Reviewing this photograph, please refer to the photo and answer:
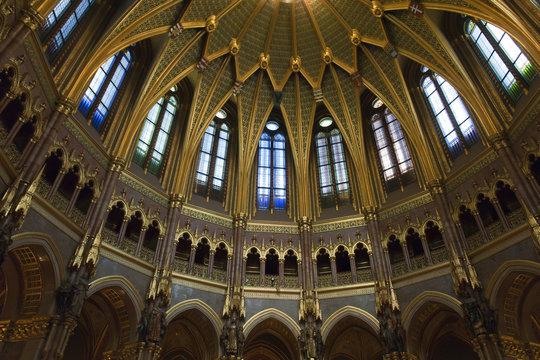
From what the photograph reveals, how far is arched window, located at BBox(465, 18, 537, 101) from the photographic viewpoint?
17016 mm

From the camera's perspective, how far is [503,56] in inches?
711

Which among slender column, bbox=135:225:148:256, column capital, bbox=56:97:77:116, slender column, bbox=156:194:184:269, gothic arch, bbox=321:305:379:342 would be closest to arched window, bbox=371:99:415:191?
gothic arch, bbox=321:305:379:342

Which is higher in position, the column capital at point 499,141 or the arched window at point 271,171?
the arched window at point 271,171

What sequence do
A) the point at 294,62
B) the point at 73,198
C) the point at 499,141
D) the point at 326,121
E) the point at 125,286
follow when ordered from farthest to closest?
the point at 326,121, the point at 294,62, the point at 499,141, the point at 125,286, the point at 73,198

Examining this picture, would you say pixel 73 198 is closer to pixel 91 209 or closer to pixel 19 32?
pixel 91 209

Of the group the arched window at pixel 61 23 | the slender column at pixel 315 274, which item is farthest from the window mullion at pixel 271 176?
the arched window at pixel 61 23

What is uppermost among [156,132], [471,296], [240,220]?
[156,132]

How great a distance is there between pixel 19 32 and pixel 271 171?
15.3 m

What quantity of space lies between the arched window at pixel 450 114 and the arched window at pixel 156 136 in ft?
48.7

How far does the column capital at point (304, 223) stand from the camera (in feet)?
71.5

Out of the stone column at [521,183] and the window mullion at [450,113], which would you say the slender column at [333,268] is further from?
the stone column at [521,183]

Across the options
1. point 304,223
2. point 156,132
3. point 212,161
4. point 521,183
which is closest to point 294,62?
point 212,161

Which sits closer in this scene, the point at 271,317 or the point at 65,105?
the point at 65,105

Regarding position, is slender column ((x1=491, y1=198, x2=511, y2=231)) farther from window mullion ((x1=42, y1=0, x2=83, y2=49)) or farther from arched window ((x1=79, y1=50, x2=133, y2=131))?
window mullion ((x1=42, y1=0, x2=83, y2=49))
